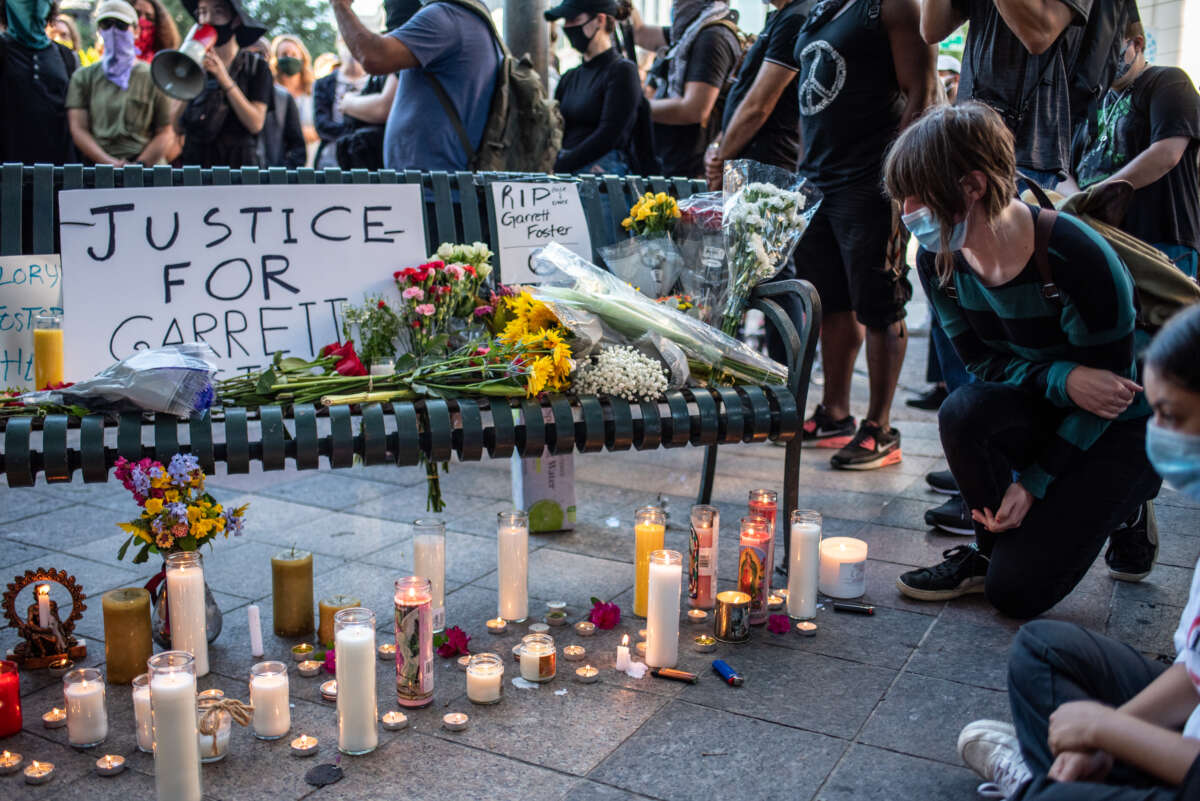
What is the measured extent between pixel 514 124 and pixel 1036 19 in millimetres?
2182

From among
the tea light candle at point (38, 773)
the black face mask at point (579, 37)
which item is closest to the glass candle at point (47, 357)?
the tea light candle at point (38, 773)

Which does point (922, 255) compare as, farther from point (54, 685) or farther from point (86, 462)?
point (54, 685)

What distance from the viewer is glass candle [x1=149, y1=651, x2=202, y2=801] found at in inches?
81.4

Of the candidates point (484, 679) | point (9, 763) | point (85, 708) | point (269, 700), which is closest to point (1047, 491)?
point (484, 679)

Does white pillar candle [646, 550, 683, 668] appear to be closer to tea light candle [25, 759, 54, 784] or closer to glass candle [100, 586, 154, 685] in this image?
glass candle [100, 586, 154, 685]

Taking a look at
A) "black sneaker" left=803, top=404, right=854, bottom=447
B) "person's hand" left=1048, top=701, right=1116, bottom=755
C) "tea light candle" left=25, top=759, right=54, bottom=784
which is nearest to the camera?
"person's hand" left=1048, top=701, right=1116, bottom=755

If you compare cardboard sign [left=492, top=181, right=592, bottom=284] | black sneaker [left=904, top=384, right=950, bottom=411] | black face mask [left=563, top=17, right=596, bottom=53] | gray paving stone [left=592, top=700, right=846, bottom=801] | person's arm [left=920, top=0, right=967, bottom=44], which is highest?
black face mask [left=563, top=17, right=596, bottom=53]

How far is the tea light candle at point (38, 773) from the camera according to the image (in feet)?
7.20

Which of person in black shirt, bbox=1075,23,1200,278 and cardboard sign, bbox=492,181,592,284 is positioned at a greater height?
person in black shirt, bbox=1075,23,1200,278

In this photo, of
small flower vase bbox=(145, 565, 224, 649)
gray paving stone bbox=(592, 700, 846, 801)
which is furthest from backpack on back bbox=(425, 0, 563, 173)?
gray paving stone bbox=(592, 700, 846, 801)

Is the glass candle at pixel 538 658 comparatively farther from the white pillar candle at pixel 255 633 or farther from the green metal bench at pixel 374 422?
the white pillar candle at pixel 255 633

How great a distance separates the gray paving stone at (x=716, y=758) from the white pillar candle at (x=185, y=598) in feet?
3.62

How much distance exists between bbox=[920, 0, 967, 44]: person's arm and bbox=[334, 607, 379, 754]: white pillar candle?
284 centimetres

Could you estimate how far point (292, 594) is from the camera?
2953 millimetres
